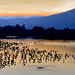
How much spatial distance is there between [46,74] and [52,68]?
2.03 metres

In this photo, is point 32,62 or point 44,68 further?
point 32,62

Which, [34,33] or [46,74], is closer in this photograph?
[46,74]

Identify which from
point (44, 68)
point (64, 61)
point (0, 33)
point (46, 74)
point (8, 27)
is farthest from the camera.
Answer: point (8, 27)

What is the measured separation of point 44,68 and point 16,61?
108 inches

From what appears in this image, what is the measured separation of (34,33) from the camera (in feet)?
255

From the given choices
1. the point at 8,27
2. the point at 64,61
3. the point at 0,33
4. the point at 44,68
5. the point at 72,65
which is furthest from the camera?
the point at 8,27

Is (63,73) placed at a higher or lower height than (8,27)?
lower

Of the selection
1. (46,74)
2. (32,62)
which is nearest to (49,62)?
(32,62)

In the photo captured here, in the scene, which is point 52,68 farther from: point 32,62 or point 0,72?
point 0,72

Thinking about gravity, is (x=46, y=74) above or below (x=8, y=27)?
below

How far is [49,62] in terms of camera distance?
19172 millimetres

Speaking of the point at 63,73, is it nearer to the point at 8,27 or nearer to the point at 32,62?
the point at 32,62

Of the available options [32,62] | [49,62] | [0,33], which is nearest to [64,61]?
[49,62]

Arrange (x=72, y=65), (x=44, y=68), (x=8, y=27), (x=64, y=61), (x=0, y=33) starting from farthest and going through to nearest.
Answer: (x=8, y=27)
(x=0, y=33)
(x=64, y=61)
(x=72, y=65)
(x=44, y=68)
